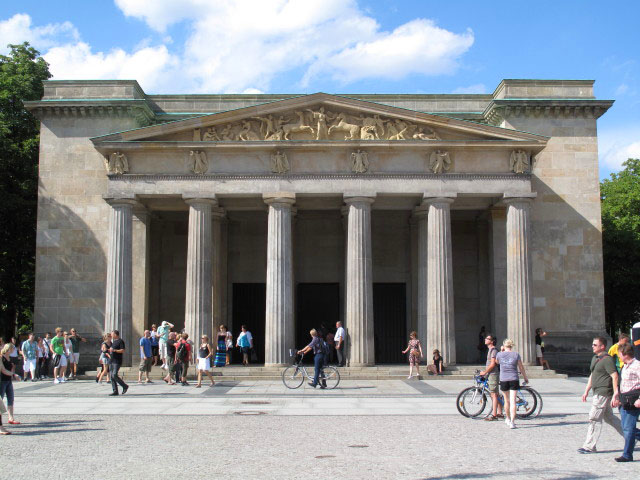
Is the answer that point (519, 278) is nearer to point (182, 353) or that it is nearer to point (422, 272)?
point (422, 272)

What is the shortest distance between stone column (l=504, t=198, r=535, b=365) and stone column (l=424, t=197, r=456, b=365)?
2.69 m

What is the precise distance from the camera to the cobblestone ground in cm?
1162

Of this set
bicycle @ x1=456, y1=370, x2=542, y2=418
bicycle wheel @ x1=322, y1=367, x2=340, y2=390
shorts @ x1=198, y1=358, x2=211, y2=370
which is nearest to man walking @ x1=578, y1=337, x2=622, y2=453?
bicycle @ x1=456, y1=370, x2=542, y2=418

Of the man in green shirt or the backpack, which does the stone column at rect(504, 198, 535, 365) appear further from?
the man in green shirt

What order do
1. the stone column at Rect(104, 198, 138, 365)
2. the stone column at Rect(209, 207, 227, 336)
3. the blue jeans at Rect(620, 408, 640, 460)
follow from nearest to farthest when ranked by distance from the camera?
the blue jeans at Rect(620, 408, 640, 460)
the stone column at Rect(104, 198, 138, 365)
the stone column at Rect(209, 207, 227, 336)

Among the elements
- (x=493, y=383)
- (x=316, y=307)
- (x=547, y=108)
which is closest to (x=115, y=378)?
(x=493, y=383)

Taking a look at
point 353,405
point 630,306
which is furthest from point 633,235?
point 353,405

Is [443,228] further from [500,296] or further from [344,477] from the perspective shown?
[344,477]

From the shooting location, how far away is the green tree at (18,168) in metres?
40.2

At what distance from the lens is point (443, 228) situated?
3281cm

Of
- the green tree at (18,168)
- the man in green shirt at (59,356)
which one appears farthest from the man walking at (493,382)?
the green tree at (18,168)

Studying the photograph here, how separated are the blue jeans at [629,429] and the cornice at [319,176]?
21.1 meters

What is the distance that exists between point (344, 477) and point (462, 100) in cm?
3187

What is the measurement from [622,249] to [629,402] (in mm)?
39101
